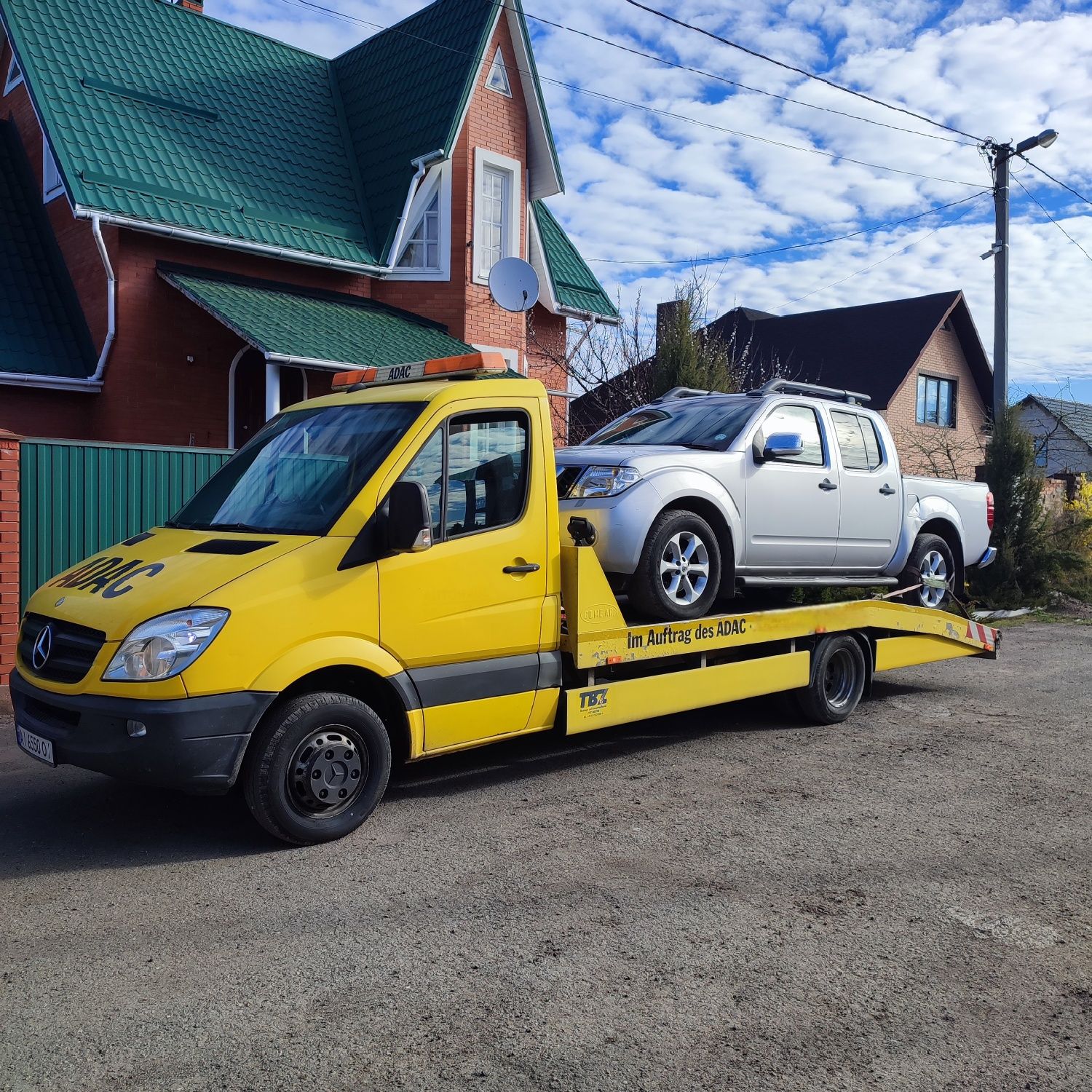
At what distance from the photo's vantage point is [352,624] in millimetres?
5266

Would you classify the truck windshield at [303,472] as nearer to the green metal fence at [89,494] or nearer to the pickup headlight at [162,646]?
the pickup headlight at [162,646]

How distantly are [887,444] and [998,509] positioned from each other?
10.4 metres

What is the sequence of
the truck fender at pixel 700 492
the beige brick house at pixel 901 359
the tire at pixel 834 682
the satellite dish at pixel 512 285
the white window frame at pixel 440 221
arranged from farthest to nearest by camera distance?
the beige brick house at pixel 901 359 < the white window frame at pixel 440 221 < the satellite dish at pixel 512 285 < the tire at pixel 834 682 < the truck fender at pixel 700 492

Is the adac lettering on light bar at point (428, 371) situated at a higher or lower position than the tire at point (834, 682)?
higher

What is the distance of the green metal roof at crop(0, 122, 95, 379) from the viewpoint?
13836 mm

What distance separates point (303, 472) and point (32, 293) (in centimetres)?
1078

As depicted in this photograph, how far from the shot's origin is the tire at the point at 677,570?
22.1 ft

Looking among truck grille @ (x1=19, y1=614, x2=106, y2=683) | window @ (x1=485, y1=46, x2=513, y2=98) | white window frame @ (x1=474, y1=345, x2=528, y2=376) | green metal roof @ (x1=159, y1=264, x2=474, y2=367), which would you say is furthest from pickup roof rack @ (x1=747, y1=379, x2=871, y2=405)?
window @ (x1=485, y1=46, x2=513, y2=98)

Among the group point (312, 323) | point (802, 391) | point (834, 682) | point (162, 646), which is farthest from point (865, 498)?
point (312, 323)

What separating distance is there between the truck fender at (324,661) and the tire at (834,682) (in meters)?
3.83

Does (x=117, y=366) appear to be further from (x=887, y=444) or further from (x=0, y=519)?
(x=887, y=444)

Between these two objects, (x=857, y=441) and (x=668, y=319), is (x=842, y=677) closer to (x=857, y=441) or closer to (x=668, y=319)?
(x=857, y=441)

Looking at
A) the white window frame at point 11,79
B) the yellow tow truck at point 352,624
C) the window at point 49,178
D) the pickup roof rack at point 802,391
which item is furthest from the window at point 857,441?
the white window frame at point 11,79

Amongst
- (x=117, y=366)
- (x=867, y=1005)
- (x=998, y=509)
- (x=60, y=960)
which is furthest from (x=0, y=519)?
(x=998, y=509)
